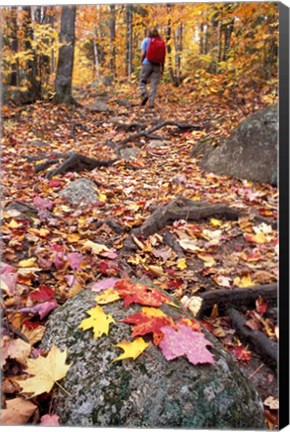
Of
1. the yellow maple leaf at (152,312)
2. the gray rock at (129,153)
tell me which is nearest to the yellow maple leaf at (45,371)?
the yellow maple leaf at (152,312)

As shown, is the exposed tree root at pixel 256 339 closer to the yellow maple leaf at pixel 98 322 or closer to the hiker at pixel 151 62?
the yellow maple leaf at pixel 98 322

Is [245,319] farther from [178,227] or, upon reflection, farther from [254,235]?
[178,227]

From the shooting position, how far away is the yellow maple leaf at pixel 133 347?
1.04 metres

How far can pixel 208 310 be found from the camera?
132 cm

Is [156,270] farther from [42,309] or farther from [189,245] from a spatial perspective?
[42,309]

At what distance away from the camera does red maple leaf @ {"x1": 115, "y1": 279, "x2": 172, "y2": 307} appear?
1170 mm

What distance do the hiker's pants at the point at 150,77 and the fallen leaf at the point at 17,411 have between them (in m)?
1.34

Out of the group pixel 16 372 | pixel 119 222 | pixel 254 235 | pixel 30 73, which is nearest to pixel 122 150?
pixel 119 222

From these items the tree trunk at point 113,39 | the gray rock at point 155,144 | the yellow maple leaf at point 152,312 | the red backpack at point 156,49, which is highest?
the tree trunk at point 113,39

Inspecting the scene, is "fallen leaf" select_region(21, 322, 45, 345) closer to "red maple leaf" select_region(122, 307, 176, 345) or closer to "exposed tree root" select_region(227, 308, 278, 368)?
"red maple leaf" select_region(122, 307, 176, 345)

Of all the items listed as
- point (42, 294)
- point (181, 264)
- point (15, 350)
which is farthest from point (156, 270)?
point (15, 350)

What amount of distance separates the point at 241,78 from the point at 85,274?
1162 mm

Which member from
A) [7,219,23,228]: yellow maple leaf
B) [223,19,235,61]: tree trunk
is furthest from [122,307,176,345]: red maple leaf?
[223,19,235,61]: tree trunk

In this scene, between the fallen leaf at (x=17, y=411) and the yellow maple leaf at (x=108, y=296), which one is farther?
the yellow maple leaf at (x=108, y=296)
